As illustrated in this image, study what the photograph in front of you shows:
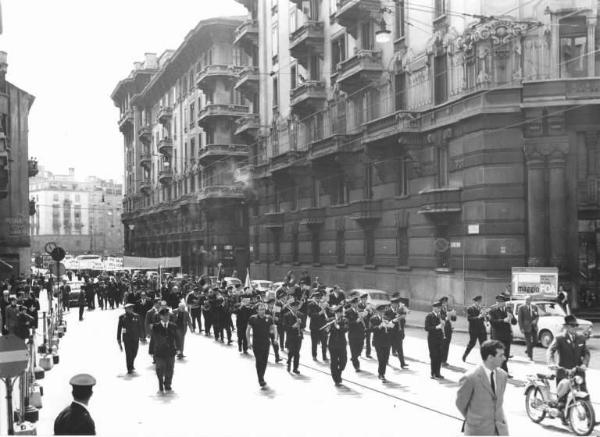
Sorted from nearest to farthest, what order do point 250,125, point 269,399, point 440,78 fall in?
point 269,399 → point 440,78 → point 250,125

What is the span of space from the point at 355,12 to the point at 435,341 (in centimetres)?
2426

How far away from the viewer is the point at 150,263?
164 ft

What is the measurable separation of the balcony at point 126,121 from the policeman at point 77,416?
9014cm

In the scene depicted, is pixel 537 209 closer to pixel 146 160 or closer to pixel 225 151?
pixel 225 151

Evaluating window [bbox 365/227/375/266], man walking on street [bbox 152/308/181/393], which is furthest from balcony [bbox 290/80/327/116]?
man walking on street [bbox 152/308/181/393]

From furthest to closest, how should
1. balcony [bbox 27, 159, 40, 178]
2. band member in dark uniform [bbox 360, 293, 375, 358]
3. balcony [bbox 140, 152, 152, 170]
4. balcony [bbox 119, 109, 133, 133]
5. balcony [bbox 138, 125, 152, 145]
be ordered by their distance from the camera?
balcony [bbox 119, 109, 133, 133] → balcony [bbox 140, 152, 152, 170] → balcony [bbox 138, 125, 152, 145] → balcony [bbox 27, 159, 40, 178] → band member in dark uniform [bbox 360, 293, 375, 358]

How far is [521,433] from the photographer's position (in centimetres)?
1120

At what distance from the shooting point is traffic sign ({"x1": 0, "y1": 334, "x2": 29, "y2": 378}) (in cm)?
965

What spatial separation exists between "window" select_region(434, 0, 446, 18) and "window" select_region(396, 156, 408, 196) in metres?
6.20

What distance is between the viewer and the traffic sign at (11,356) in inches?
380

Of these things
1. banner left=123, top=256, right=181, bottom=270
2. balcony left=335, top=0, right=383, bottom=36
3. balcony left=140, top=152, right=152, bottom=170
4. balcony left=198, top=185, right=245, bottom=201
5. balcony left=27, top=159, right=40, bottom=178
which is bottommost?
banner left=123, top=256, right=181, bottom=270

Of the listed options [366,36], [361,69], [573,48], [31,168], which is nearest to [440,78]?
[361,69]

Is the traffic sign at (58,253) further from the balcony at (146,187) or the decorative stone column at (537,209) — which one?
the balcony at (146,187)

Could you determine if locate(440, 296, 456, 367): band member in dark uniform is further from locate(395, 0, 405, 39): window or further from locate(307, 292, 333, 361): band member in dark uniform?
locate(395, 0, 405, 39): window
